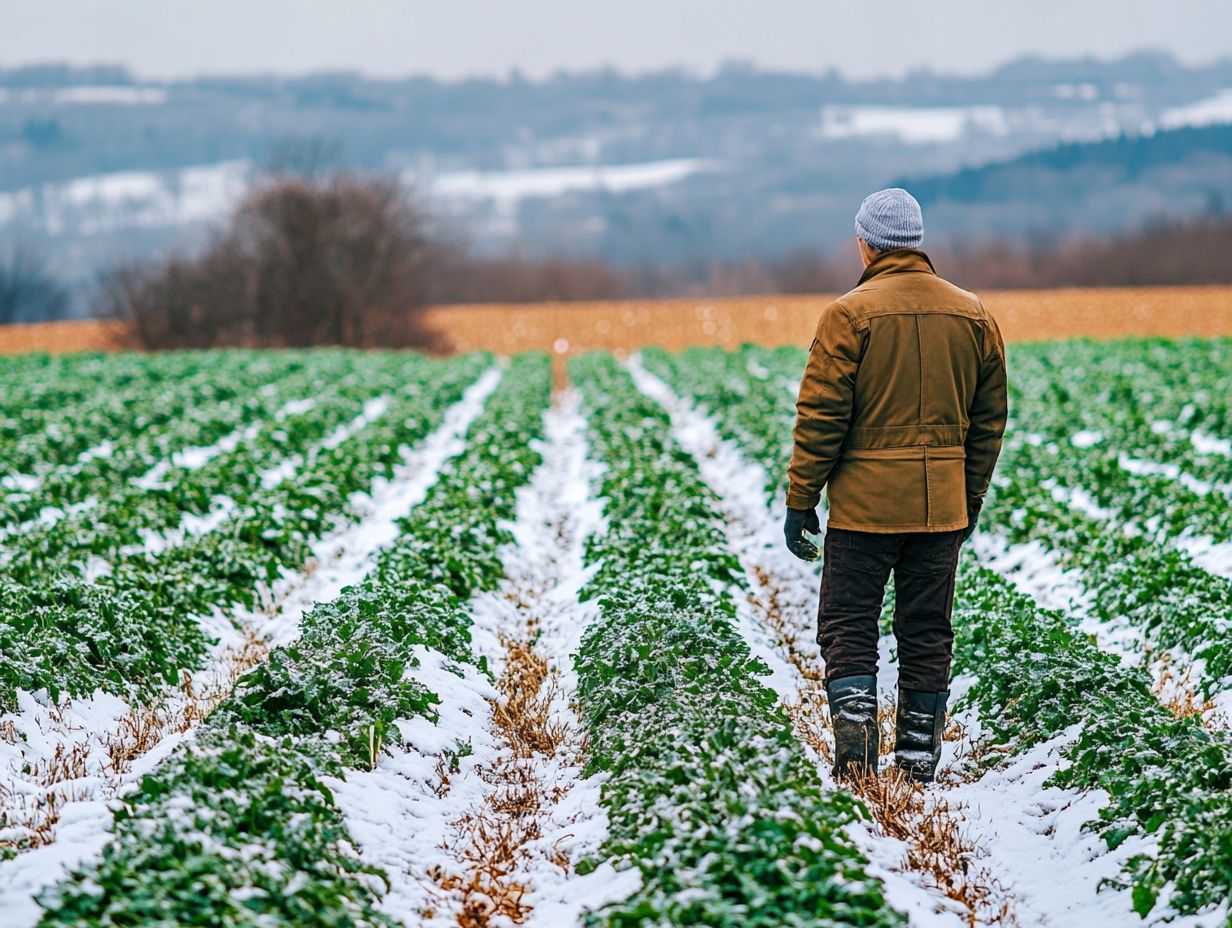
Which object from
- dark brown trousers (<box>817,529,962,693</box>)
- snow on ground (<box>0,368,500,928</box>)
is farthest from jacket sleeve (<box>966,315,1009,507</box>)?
snow on ground (<box>0,368,500,928</box>)

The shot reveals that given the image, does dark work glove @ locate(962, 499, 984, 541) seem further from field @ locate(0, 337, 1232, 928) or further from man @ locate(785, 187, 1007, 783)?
field @ locate(0, 337, 1232, 928)

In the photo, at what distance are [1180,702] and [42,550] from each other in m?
8.17

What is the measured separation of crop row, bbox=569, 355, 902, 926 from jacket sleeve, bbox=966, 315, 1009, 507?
146 cm

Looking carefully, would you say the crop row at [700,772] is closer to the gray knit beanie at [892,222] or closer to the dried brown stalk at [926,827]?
the dried brown stalk at [926,827]

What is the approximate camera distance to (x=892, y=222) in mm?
5188

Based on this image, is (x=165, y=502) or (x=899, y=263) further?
(x=165, y=502)

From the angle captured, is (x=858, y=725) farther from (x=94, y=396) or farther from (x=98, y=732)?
(x=94, y=396)

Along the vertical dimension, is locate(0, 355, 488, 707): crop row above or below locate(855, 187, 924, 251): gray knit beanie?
below

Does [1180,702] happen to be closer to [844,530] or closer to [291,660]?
[844,530]

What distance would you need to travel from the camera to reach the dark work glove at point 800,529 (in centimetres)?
528

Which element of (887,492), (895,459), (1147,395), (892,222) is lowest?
(1147,395)

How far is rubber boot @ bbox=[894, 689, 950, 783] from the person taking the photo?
5.38 m

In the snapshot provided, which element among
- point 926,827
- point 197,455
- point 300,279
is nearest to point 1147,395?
point 197,455

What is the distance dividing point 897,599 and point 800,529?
0.61 meters
